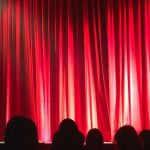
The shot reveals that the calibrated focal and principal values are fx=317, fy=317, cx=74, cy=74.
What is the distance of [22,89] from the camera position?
224 inches

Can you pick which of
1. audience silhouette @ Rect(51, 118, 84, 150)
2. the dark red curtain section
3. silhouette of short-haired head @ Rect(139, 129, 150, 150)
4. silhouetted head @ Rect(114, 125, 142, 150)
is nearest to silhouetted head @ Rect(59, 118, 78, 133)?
audience silhouette @ Rect(51, 118, 84, 150)

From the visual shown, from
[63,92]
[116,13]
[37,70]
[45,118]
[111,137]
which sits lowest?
[111,137]

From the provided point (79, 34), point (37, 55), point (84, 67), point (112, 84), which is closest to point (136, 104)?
point (112, 84)

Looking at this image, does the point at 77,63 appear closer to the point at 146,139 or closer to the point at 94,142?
the point at 146,139

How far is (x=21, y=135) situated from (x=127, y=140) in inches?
47.9

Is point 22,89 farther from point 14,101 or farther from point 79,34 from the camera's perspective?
point 79,34

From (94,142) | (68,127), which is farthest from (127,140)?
(68,127)

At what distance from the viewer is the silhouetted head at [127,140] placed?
364 cm

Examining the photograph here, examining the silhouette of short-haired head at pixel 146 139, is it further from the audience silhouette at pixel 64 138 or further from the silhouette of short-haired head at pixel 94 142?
the silhouette of short-haired head at pixel 94 142

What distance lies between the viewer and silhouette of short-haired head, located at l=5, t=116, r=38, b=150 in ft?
11.6

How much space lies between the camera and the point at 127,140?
367cm

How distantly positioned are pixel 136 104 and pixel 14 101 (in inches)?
84.7

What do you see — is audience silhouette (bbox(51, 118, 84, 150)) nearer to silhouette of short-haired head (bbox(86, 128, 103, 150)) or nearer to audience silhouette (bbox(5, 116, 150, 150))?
audience silhouette (bbox(5, 116, 150, 150))

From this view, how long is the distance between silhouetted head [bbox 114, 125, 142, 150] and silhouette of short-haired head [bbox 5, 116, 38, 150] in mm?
973
